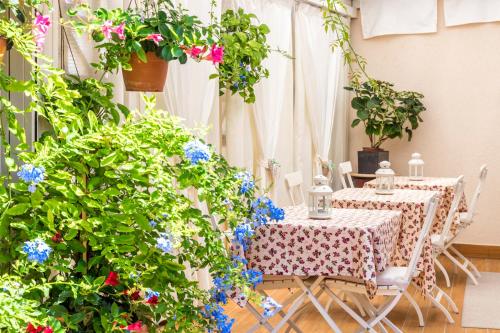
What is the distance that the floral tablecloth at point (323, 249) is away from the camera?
4.28 m

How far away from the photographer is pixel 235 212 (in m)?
3.35

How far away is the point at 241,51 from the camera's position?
5.15m

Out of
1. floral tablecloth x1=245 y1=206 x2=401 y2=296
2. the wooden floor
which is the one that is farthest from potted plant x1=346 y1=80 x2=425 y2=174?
floral tablecloth x1=245 y1=206 x2=401 y2=296

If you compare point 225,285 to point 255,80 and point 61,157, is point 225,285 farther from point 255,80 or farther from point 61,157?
point 255,80

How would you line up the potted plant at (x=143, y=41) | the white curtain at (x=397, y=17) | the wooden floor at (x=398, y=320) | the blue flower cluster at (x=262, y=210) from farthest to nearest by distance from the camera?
the white curtain at (x=397, y=17) < the wooden floor at (x=398, y=320) < the blue flower cluster at (x=262, y=210) < the potted plant at (x=143, y=41)

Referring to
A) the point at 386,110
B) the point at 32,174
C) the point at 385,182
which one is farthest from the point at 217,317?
the point at 386,110

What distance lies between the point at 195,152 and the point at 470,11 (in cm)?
656

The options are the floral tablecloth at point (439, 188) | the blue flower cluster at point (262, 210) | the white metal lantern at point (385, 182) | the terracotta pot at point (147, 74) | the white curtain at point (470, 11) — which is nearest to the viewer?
the blue flower cluster at point (262, 210)

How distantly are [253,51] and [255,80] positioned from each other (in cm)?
22

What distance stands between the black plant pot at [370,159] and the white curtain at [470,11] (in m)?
1.61

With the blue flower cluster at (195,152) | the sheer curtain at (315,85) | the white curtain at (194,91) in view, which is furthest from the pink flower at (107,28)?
the sheer curtain at (315,85)

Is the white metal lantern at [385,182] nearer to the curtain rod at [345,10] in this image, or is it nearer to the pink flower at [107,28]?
the curtain rod at [345,10]

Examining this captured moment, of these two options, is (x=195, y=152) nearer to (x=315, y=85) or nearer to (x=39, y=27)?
(x=39, y=27)

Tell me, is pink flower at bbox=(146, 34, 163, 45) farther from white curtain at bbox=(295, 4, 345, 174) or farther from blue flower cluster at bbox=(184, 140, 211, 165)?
white curtain at bbox=(295, 4, 345, 174)
